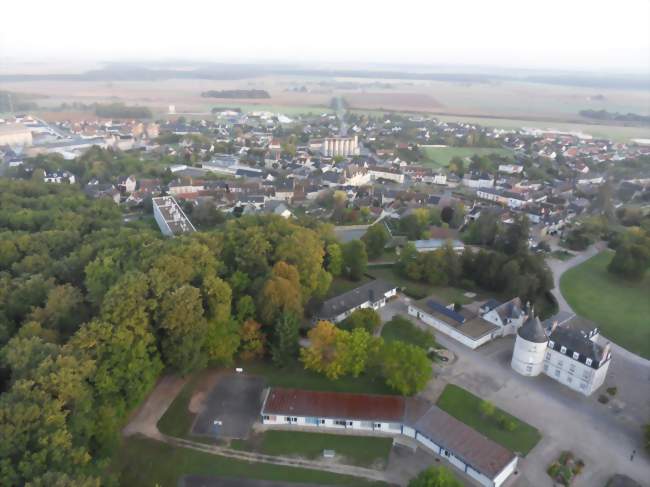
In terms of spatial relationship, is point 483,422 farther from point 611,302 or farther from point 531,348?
point 611,302

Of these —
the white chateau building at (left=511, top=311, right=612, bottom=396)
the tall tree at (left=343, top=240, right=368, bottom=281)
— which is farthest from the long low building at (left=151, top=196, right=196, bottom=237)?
the white chateau building at (left=511, top=311, right=612, bottom=396)

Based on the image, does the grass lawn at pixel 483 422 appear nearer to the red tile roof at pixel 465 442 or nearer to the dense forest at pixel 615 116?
the red tile roof at pixel 465 442

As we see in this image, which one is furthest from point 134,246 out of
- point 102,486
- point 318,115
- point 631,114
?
point 631,114

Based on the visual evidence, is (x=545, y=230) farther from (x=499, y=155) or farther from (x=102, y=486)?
(x=102, y=486)

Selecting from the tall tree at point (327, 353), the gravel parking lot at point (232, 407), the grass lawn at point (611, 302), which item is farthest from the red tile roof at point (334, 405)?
the grass lawn at point (611, 302)

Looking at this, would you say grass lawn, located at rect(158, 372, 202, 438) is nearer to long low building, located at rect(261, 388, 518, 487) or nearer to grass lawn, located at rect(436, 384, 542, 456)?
long low building, located at rect(261, 388, 518, 487)
